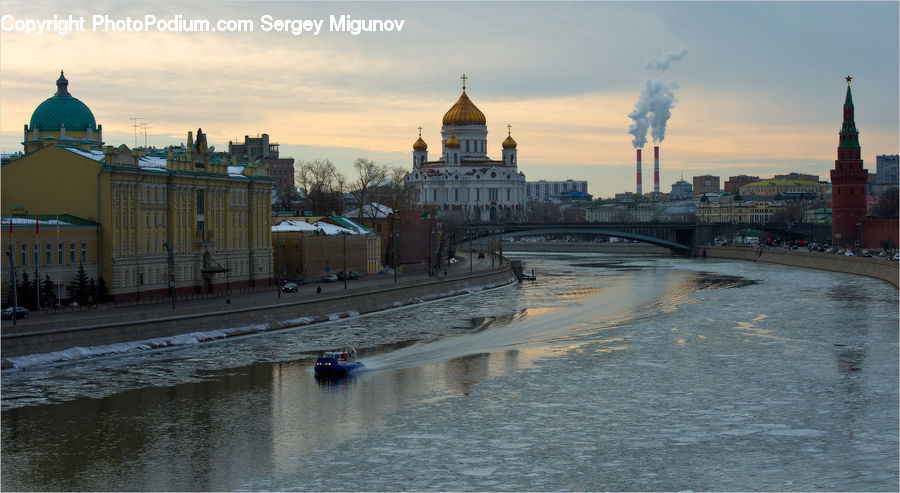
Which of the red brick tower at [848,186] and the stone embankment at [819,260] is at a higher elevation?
the red brick tower at [848,186]

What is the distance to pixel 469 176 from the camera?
4916 inches

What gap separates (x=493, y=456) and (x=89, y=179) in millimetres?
22015

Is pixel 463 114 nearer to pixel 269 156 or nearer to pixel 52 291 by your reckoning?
pixel 269 156

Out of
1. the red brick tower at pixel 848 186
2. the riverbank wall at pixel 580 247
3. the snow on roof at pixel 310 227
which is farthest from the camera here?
the riverbank wall at pixel 580 247

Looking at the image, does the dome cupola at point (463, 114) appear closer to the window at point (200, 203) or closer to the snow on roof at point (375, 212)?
the snow on roof at point (375, 212)

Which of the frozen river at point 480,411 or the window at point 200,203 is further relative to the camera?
the window at point 200,203

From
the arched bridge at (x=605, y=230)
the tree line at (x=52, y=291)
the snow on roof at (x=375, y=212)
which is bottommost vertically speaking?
the tree line at (x=52, y=291)

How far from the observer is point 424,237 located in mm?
68000

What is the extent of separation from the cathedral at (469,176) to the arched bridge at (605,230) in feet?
99.8

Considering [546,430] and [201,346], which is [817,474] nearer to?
[546,430]

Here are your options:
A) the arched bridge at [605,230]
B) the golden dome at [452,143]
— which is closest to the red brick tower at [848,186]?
the arched bridge at [605,230]

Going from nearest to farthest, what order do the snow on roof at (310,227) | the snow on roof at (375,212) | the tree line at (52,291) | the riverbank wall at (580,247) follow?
the tree line at (52,291)
the snow on roof at (310,227)
the snow on roof at (375,212)
the riverbank wall at (580,247)

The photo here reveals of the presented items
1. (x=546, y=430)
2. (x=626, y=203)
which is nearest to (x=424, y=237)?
(x=546, y=430)

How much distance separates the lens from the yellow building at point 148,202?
38.2m
